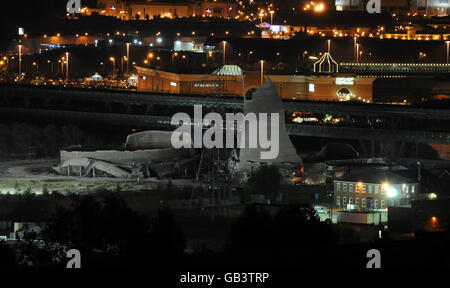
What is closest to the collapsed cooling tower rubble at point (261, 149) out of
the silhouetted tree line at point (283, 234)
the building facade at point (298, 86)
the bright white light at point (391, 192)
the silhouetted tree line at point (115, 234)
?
the bright white light at point (391, 192)

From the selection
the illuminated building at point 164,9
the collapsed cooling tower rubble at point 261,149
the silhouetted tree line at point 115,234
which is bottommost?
the silhouetted tree line at point 115,234

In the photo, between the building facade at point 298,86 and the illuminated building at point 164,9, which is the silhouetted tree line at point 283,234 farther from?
the illuminated building at point 164,9

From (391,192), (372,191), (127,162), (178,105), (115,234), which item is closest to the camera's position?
(115,234)

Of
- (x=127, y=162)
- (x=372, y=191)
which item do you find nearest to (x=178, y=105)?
(x=127, y=162)

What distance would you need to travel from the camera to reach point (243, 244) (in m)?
39.0

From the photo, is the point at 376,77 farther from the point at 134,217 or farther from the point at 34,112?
the point at 134,217

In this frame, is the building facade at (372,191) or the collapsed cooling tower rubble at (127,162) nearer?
the building facade at (372,191)

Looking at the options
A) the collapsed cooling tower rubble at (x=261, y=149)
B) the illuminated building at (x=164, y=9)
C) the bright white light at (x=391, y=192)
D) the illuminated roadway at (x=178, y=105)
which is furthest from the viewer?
the illuminated building at (x=164, y=9)

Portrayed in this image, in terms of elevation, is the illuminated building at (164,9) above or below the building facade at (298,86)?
above

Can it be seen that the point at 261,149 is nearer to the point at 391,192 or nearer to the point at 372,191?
the point at 372,191

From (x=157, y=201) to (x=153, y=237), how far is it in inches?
473

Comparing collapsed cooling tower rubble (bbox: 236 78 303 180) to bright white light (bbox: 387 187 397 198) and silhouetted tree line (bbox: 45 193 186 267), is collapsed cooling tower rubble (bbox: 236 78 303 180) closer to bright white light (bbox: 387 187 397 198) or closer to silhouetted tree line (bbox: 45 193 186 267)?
bright white light (bbox: 387 187 397 198)

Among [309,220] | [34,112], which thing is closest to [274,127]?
[309,220]

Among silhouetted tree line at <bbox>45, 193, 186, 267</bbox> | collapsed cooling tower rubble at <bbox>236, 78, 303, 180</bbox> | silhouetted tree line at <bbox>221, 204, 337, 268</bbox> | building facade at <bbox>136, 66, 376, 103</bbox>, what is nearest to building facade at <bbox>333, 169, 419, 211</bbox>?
collapsed cooling tower rubble at <bbox>236, 78, 303, 180</bbox>
